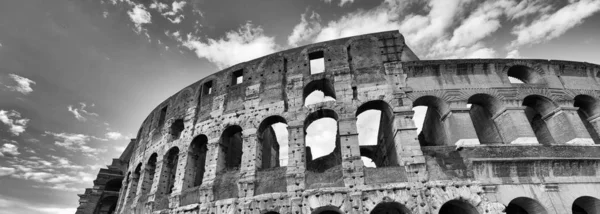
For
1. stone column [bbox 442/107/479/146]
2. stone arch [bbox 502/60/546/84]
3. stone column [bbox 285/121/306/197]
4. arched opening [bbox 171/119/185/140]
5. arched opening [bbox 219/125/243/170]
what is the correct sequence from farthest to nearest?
arched opening [bbox 171/119/185/140] → arched opening [bbox 219/125/243/170] → stone arch [bbox 502/60/546/84] → stone column [bbox 442/107/479/146] → stone column [bbox 285/121/306/197]

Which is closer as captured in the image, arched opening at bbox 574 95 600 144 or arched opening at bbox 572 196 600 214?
arched opening at bbox 572 196 600 214

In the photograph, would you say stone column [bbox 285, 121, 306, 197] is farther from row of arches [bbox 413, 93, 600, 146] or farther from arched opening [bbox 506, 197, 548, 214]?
arched opening [bbox 506, 197, 548, 214]

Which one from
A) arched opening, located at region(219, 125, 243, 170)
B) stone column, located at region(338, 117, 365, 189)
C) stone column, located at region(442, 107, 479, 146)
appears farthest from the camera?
arched opening, located at region(219, 125, 243, 170)

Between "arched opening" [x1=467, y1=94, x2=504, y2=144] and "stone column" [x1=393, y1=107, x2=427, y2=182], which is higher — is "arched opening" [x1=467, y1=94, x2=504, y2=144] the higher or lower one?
the higher one

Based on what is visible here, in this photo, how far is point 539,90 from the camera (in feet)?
32.3

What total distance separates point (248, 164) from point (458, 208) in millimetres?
6267

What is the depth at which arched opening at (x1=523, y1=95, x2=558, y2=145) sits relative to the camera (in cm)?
978

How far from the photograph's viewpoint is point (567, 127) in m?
9.17

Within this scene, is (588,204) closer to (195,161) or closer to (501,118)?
(501,118)

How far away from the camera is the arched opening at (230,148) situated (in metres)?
10.7

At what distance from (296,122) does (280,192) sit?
226cm

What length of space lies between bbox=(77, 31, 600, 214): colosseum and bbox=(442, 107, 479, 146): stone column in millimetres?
33

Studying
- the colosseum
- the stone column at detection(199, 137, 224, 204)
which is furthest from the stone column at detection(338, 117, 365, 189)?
the stone column at detection(199, 137, 224, 204)

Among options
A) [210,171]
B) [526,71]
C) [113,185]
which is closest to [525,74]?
[526,71]
